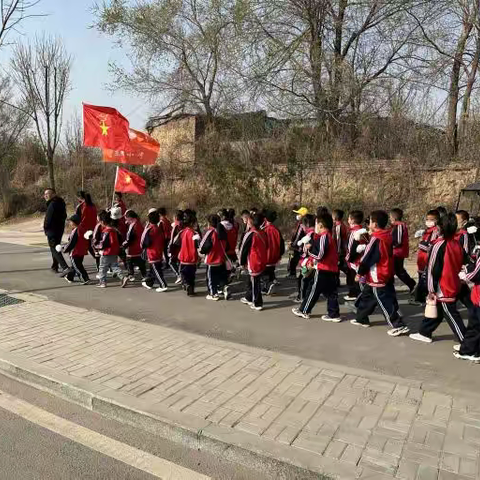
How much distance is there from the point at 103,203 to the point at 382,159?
46.3 feet

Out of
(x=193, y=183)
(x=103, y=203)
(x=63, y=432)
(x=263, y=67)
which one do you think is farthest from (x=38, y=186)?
(x=63, y=432)

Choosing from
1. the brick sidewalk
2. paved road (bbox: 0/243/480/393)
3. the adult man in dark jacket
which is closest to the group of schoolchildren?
paved road (bbox: 0/243/480/393)

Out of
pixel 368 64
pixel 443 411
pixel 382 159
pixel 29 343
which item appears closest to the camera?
pixel 443 411

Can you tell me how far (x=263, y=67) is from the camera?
16.6 metres

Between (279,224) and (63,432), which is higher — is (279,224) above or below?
above

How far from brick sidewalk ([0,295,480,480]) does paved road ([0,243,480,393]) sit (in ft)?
1.48

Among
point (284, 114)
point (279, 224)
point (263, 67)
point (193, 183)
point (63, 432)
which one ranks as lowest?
point (63, 432)

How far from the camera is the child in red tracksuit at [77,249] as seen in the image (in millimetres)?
9109

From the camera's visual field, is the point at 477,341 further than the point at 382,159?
No

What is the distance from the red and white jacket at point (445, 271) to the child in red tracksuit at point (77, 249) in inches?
257

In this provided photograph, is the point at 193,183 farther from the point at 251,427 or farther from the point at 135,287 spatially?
the point at 251,427

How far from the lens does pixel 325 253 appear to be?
6703mm

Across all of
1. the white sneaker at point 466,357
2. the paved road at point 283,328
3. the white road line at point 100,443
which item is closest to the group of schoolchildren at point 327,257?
the white sneaker at point 466,357

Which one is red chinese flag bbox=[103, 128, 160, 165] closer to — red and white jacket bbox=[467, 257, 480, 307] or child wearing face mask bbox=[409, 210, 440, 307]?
child wearing face mask bbox=[409, 210, 440, 307]
